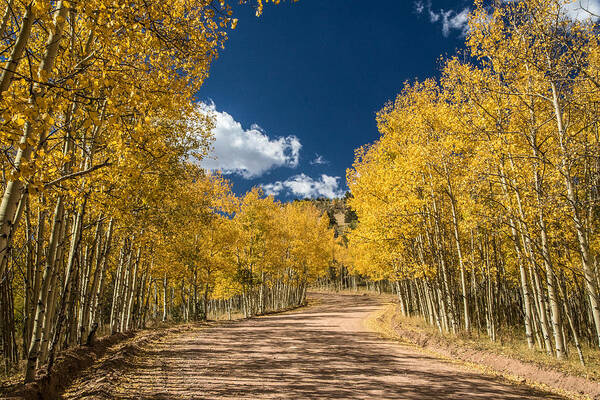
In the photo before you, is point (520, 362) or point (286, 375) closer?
point (286, 375)

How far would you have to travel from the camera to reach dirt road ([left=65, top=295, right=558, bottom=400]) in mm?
5992

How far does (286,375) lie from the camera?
719 centimetres

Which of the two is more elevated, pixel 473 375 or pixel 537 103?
pixel 537 103

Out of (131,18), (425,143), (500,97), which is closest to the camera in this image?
(131,18)

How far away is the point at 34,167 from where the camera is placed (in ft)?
8.21

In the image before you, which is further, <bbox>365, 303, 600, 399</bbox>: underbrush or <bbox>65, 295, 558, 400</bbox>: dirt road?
<bbox>365, 303, 600, 399</bbox>: underbrush

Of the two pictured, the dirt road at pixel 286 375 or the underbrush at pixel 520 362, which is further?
the underbrush at pixel 520 362

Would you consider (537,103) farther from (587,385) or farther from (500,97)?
(587,385)

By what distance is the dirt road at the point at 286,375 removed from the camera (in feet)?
19.7

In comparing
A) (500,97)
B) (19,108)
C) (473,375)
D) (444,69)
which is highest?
(444,69)

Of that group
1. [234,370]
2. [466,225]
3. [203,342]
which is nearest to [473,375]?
[466,225]

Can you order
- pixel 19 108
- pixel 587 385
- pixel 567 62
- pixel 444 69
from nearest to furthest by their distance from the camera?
1. pixel 19 108
2. pixel 587 385
3. pixel 567 62
4. pixel 444 69

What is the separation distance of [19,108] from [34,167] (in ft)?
1.50

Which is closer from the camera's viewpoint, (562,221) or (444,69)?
(562,221)
